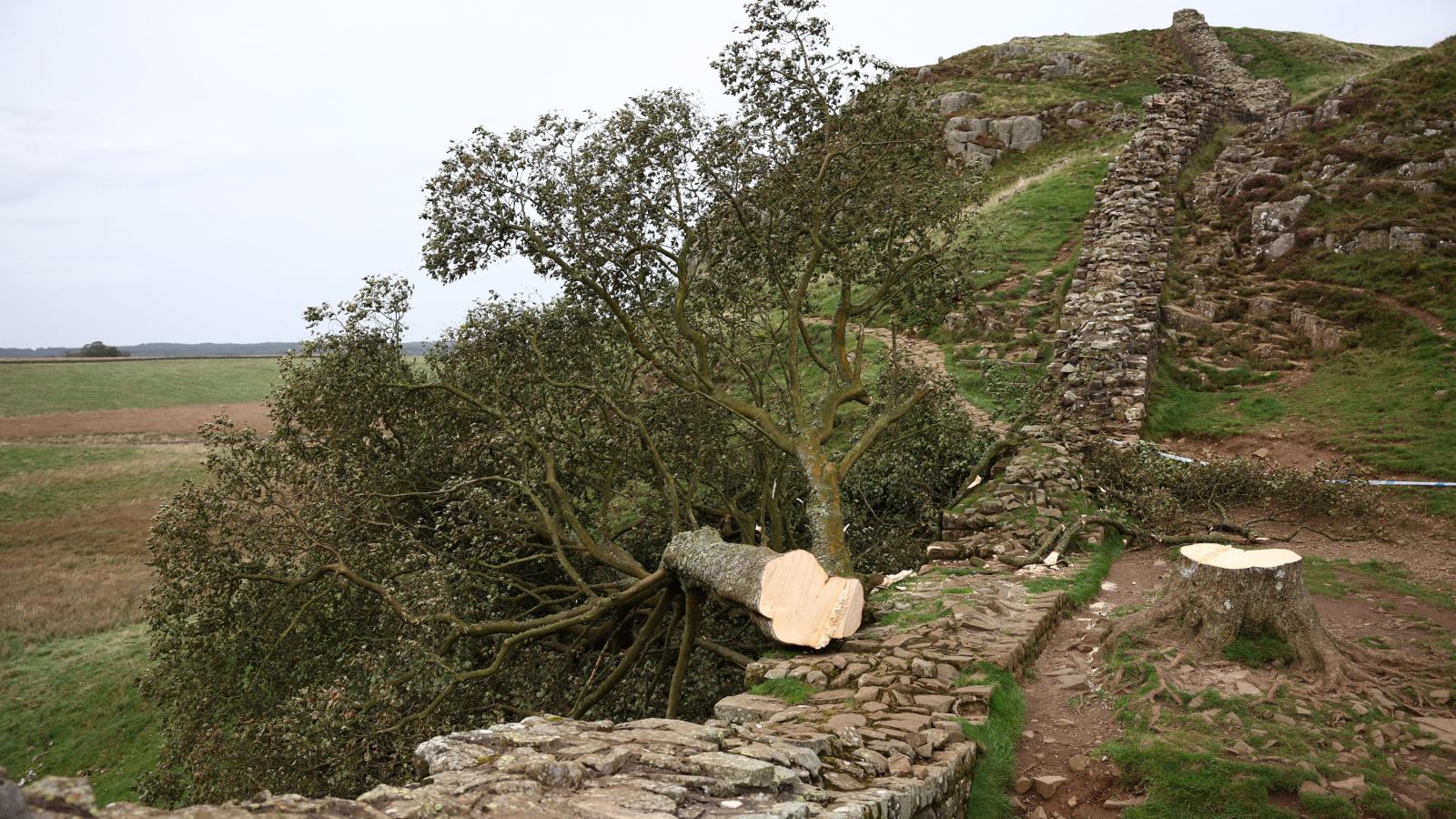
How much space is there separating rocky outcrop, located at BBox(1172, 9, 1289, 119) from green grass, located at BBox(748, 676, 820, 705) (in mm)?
34941

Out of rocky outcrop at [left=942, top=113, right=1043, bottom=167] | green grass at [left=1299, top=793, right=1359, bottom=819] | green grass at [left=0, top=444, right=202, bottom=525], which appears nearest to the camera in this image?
green grass at [left=1299, top=793, right=1359, bottom=819]

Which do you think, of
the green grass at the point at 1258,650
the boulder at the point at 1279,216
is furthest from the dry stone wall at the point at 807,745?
the boulder at the point at 1279,216

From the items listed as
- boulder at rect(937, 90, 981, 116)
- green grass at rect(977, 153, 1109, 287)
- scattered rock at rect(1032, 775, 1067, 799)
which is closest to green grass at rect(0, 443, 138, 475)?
green grass at rect(977, 153, 1109, 287)

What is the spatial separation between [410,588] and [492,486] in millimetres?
2957

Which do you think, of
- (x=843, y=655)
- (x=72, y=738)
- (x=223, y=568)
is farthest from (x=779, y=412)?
(x=72, y=738)

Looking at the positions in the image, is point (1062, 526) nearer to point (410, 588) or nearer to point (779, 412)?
point (779, 412)

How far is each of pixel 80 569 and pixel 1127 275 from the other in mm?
28745

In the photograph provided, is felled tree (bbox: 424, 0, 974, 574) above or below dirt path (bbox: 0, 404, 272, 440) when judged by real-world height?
above

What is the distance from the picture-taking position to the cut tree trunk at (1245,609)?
752 cm

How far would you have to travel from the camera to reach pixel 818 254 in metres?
12.3

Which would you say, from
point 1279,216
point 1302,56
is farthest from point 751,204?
point 1302,56

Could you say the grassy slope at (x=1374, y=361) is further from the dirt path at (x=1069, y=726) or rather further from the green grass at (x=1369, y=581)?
the dirt path at (x=1069, y=726)

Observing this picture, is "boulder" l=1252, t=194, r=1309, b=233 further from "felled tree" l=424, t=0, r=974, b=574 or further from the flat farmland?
the flat farmland

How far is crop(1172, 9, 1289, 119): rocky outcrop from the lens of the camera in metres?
33.6
